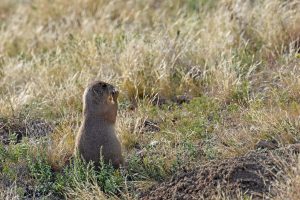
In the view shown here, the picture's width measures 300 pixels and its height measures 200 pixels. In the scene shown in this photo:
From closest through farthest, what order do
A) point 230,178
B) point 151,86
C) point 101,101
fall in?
point 230,178 → point 101,101 → point 151,86

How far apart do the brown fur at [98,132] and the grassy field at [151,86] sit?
0.37 ft

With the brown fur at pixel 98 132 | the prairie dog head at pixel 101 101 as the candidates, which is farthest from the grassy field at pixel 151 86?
the prairie dog head at pixel 101 101

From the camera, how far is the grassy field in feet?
23.8

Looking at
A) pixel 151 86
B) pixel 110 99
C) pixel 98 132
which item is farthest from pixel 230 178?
pixel 151 86

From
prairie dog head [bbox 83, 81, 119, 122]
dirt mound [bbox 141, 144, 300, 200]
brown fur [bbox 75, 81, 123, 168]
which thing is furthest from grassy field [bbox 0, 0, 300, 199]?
prairie dog head [bbox 83, 81, 119, 122]

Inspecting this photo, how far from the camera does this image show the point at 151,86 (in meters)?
9.14

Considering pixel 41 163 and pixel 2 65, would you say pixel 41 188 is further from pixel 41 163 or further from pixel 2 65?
pixel 2 65

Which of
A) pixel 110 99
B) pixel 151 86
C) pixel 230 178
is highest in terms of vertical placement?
pixel 110 99

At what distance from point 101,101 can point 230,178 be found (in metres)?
1.33

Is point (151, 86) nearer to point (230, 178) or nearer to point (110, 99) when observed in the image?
point (110, 99)

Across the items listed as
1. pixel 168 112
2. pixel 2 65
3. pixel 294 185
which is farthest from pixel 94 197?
pixel 2 65

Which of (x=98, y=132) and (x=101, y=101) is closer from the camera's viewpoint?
(x=98, y=132)

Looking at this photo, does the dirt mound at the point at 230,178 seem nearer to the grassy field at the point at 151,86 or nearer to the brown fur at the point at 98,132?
the grassy field at the point at 151,86

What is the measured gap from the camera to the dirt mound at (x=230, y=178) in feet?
21.0
